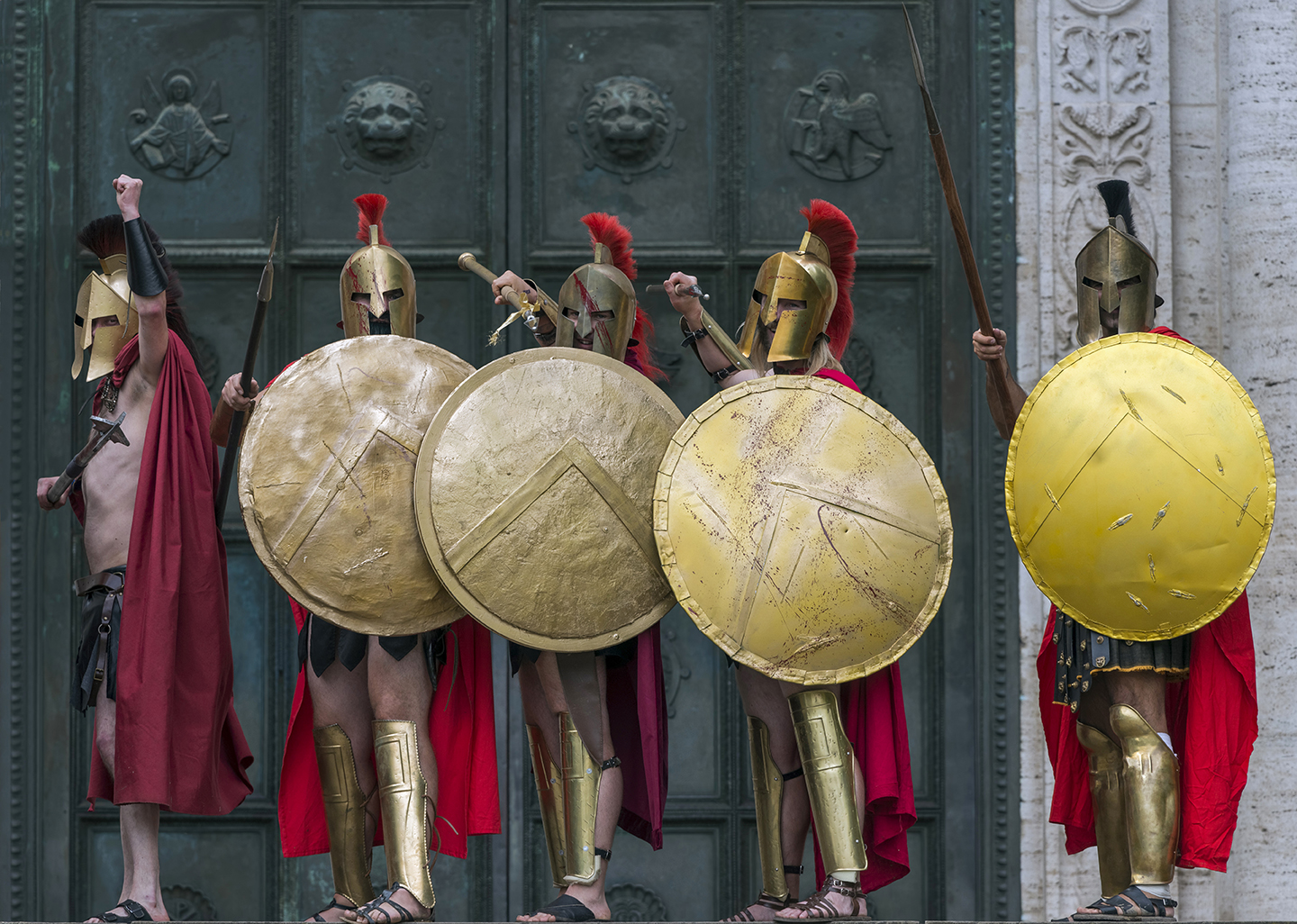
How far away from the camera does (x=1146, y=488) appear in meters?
4.62

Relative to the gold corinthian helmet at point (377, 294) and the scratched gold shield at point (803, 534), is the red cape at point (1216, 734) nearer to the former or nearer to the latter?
the scratched gold shield at point (803, 534)

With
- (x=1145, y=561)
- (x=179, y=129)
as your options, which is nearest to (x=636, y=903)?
(x=1145, y=561)

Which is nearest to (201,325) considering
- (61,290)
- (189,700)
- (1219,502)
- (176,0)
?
(61,290)

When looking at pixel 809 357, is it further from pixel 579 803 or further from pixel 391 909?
pixel 391 909

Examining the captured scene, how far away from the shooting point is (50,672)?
6.79 m

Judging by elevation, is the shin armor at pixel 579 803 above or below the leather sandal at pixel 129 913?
above

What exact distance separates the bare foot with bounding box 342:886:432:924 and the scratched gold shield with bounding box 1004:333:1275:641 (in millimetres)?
1936

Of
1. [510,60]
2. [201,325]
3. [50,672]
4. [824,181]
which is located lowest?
[50,672]

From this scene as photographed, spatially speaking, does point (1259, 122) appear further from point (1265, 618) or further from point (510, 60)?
point (510, 60)

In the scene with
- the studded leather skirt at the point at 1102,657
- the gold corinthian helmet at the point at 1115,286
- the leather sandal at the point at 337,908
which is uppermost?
the gold corinthian helmet at the point at 1115,286

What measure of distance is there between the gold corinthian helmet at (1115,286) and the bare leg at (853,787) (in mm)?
1279

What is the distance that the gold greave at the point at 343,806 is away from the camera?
502 centimetres

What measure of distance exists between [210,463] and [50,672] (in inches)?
75.1

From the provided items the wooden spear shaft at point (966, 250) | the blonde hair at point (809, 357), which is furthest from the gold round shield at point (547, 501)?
the wooden spear shaft at point (966, 250)
